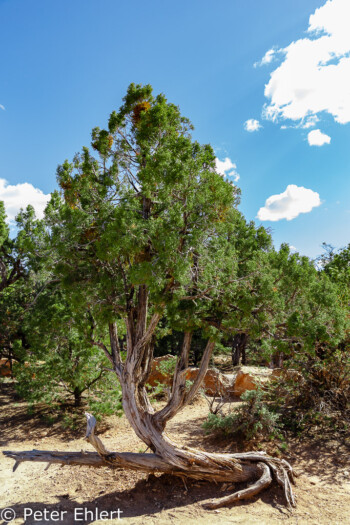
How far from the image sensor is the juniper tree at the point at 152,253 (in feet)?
17.3

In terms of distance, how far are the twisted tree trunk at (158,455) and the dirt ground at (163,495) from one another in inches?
8.8

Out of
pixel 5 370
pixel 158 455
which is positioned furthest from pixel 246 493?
pixel 5 370

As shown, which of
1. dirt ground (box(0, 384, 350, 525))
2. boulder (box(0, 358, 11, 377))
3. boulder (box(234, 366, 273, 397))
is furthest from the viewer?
boulder (box(0, 358, 11, 377))

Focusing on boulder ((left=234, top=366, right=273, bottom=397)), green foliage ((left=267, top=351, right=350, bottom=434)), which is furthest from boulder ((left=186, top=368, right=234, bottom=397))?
green foliage ((left=267, top=351, right=350, bottom=434))

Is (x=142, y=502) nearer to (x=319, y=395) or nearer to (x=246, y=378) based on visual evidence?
(x=319, y=395)

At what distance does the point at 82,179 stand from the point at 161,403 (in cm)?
997

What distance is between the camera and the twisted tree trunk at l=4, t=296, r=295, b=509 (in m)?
5.74

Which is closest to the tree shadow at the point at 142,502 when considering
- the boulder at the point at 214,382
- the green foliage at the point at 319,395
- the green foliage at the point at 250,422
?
Answer: the green foliage at the point at 250,422

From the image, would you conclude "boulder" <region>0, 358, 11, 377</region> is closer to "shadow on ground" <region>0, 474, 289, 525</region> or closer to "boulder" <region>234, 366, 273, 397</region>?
"shadow on ground" <region>0, 474, 289, 525</region>

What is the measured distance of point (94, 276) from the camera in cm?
640

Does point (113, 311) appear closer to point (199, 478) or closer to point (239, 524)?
point (199, 478)

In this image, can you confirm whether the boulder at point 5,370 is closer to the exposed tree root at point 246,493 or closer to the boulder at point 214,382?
the boulder at point 214,382

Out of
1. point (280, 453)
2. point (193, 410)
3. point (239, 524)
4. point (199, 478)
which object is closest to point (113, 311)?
point (199, 478)

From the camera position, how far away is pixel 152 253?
5.99 meters
